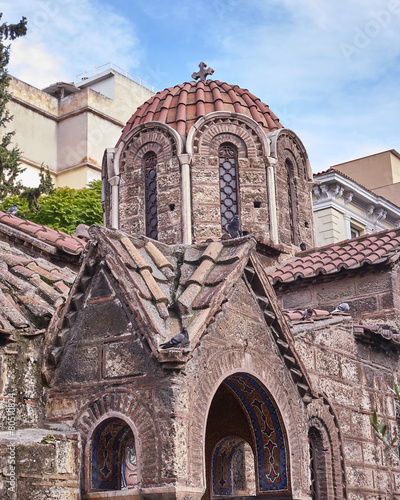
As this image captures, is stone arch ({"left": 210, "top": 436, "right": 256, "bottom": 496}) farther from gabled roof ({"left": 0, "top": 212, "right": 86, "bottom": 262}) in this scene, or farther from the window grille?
the window grille

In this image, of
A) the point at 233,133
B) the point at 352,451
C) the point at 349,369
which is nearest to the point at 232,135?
the point at 233,133

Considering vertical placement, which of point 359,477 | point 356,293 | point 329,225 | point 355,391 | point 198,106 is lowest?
point 359,477

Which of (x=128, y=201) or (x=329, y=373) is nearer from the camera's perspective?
(x=329, y=373)

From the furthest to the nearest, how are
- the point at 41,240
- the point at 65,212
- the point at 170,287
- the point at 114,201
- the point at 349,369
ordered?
1. the point at 65,212
2. the point at 114,201
3. the point at 41,240
4. the point at 349,369
5. the point at 170,287

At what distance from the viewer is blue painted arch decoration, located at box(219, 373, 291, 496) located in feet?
26.4

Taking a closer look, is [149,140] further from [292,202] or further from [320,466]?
[320,466]

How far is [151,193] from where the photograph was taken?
569 inches

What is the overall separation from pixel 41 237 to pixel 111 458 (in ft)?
15.9

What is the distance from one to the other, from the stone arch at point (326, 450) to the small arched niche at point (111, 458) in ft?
11.0

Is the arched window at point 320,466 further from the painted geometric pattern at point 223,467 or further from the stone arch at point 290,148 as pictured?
the stone arch at point 290,148

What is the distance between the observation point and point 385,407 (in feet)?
38.5

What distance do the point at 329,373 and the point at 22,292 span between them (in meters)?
4.56

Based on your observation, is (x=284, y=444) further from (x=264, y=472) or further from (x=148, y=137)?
(x=148, y=137)

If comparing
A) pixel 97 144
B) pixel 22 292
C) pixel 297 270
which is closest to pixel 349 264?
pixel 297 270
